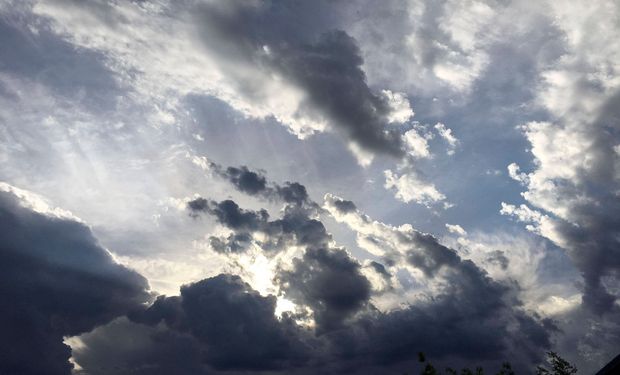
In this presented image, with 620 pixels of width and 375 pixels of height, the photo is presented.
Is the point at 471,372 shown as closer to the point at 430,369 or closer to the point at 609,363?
the point at 430,369

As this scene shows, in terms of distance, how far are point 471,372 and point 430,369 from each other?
24.6 m

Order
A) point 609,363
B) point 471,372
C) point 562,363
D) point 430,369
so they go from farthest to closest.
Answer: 1. point 562,363
2. point 471,372
3. point 430,369
4. point 609,363

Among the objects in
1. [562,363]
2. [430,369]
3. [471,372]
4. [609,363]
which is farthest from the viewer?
[562,363]

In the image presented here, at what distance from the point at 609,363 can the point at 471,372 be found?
30.6 metres

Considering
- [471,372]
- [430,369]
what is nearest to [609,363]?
[430,369]

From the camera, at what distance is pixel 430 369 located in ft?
114

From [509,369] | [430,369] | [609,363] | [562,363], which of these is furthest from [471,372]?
[609,363]

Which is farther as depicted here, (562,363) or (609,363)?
(562,363)

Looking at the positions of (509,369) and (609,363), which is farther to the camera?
(509,369)

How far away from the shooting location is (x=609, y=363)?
2659cm

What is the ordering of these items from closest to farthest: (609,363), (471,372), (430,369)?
(609,363) → (430,369) → (471,372)

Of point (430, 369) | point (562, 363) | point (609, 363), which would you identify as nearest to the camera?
point (609, 363)

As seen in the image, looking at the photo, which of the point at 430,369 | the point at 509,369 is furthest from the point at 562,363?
the point at 430,369

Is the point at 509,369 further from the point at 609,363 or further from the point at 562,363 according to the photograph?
the point at 609,363
